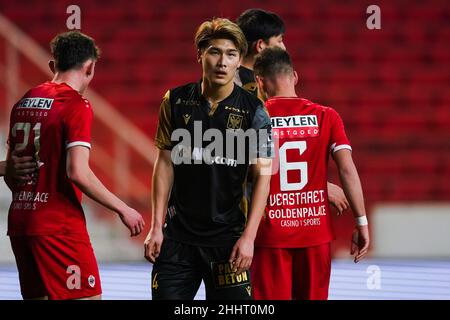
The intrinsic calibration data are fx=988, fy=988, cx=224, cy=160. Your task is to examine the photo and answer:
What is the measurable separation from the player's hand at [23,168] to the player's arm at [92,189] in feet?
0.75

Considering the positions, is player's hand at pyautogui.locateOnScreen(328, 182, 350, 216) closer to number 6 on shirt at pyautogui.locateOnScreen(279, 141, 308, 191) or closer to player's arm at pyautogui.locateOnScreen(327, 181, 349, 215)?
player's arm at pyautogui.locateOnScreen(327, 181, 349, 215)

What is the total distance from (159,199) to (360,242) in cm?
109

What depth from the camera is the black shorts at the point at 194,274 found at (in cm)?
438

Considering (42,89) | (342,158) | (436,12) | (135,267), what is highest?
(436,12)

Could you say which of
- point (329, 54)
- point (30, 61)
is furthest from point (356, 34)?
point (30, 61)

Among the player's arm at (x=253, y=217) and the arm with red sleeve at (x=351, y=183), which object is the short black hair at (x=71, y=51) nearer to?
the player's arm at (x=253, y=217)

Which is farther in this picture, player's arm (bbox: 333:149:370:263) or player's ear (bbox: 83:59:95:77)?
player's arm (bbox: 333:149:370:263)

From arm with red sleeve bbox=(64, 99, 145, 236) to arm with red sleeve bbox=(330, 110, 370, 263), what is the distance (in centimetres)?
106

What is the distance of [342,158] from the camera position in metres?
4.88

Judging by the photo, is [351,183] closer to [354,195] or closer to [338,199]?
[354,195]

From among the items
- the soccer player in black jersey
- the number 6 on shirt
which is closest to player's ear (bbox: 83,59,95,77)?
the soccer player in black jersey

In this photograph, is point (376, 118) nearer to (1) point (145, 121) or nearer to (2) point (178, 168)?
(1) point (145, 121)

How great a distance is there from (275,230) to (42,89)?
4.37 feet

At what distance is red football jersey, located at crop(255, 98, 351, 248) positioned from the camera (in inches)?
193
